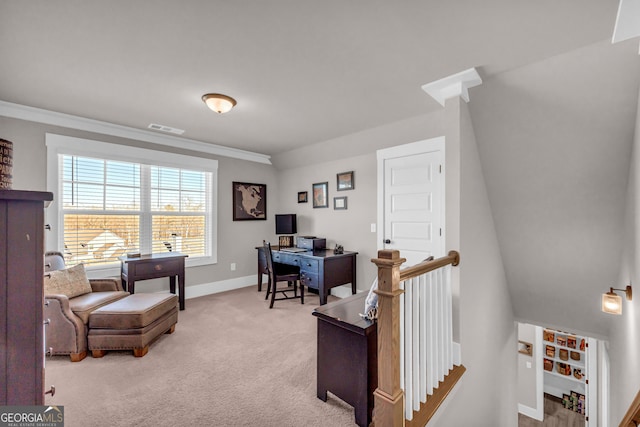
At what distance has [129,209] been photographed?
3.72 m

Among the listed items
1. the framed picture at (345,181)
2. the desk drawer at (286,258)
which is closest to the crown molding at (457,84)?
the framed picture at (345,181)

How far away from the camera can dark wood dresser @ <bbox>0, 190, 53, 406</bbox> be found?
2.35 feet

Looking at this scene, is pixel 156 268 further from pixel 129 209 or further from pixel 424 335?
pixel 424 335

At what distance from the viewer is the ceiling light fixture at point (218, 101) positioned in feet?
8.46

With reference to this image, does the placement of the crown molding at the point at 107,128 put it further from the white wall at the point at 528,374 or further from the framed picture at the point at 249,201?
the white wall at the point at 528,374

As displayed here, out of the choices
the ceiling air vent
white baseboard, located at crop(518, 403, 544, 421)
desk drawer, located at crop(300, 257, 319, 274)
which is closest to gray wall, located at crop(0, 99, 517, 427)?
the ceiling air vent

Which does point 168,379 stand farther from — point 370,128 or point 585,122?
point 585,122

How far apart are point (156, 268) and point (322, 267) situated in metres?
2.02

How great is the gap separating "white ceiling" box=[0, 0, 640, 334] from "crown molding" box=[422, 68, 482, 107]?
83mm

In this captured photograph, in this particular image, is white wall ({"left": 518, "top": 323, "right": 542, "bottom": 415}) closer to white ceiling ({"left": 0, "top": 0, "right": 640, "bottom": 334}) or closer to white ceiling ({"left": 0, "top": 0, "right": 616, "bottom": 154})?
white ceiling ({"left": 0, "top": 0, "right": 640, "bottom": 334})

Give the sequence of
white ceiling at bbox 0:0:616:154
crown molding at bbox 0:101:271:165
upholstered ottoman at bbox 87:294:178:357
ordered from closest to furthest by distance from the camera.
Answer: white ceiling at bbox 0:0:616:154, upholstered ottoman at bbox 87:294:178:357, crown molding at bbox 0:101:271:165

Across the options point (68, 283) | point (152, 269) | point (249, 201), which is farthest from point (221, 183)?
point (68, 283)

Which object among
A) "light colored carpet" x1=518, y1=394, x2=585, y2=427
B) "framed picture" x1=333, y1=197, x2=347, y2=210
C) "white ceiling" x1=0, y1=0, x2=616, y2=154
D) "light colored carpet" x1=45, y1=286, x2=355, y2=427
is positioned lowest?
"light colored carpet" x1=518, y1=394, x2=585, y2=427

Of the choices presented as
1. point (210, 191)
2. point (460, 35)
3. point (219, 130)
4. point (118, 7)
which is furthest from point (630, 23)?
point (210, 191)
